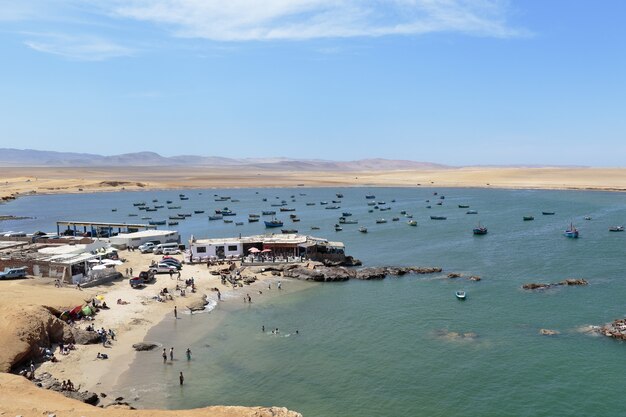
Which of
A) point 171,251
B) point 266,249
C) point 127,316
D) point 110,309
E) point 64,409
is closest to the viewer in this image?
point 64,409

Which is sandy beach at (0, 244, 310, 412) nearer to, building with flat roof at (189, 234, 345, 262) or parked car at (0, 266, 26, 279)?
parked car at (0, 266, 26, 279)

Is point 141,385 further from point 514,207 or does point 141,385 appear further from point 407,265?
point 514,207

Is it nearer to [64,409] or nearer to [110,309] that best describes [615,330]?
[64,409]

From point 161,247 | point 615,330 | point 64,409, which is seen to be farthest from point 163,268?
point 615,330

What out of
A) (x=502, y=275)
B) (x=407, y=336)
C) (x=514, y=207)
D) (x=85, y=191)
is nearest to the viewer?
(x=407, y=336)

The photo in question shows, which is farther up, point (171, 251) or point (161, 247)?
point (161, 247)

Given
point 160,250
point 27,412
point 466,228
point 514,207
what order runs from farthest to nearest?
point 514,207 → point 466,228 → point 160,250 → point 27,412

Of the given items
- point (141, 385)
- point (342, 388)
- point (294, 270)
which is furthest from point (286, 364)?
point (294, 270)

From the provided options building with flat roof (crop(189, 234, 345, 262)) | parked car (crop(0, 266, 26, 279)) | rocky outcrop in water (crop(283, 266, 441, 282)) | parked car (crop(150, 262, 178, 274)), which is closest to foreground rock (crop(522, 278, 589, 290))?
rocky outcrop in water (crop(283, 266, 441, 282))
